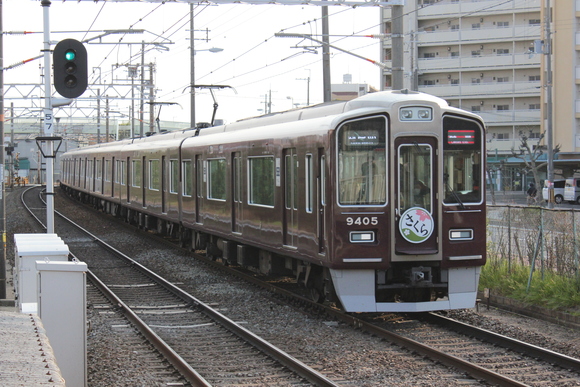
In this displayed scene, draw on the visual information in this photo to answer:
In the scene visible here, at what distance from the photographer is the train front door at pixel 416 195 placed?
9656mm

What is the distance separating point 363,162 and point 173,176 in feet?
34.5

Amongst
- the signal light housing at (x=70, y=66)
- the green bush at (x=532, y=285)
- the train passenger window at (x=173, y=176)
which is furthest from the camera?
the train passenger window at (x=173, y=176)

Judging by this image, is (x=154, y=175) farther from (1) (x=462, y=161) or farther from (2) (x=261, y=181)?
(1) (x=462, y=161)

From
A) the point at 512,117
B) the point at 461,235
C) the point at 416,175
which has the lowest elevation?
the point at 461,235

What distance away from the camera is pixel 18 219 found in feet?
95.1

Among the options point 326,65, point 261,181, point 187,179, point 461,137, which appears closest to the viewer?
point 461,137

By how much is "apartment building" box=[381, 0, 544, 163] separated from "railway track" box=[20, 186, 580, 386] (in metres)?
49.3

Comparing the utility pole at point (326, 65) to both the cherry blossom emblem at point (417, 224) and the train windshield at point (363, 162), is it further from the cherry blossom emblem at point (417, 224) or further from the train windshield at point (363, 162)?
the cherry blossom emblem at point (417, 224)

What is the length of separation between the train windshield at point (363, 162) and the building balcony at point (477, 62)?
5096 centimetres

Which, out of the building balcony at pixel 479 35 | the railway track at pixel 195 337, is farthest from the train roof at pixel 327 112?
the building balcony at pixel 479 35

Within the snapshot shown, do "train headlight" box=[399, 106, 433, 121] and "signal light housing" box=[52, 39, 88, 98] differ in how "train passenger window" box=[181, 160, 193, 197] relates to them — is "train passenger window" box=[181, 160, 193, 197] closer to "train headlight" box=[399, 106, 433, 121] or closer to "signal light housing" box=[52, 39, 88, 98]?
"signal light housing" box=[52, 39, 88, 98]

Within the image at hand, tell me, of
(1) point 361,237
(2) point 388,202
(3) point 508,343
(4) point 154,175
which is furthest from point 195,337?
(4) point 154,175

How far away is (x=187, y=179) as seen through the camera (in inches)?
713

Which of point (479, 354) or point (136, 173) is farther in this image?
point (136, 173)
